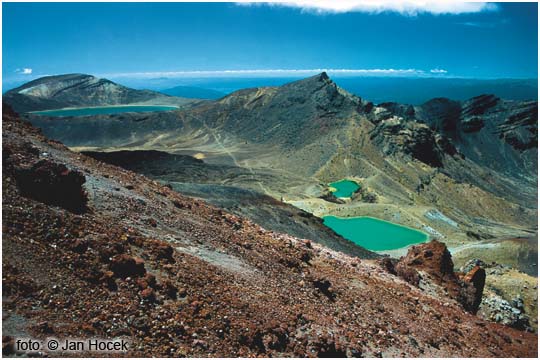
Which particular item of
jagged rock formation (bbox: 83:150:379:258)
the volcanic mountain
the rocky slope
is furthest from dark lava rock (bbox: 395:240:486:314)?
the volcanic mountain

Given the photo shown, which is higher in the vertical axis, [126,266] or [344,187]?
[126,266]

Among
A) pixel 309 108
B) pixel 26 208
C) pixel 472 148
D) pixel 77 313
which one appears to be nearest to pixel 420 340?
pixel 77 313

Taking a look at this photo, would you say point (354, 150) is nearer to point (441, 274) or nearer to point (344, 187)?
point (344, 187)

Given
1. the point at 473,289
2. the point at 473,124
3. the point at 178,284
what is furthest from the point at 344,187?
the point at 473,124

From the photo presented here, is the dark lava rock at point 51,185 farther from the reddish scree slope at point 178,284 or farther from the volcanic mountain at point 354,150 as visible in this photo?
the volcanic mountain at point 354,150

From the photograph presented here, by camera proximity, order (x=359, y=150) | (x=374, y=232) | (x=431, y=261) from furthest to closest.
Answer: (x=359, y=150)
(x=374, y=232)
(x=431, y=261)

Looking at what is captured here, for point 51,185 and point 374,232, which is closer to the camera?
point 51,185
